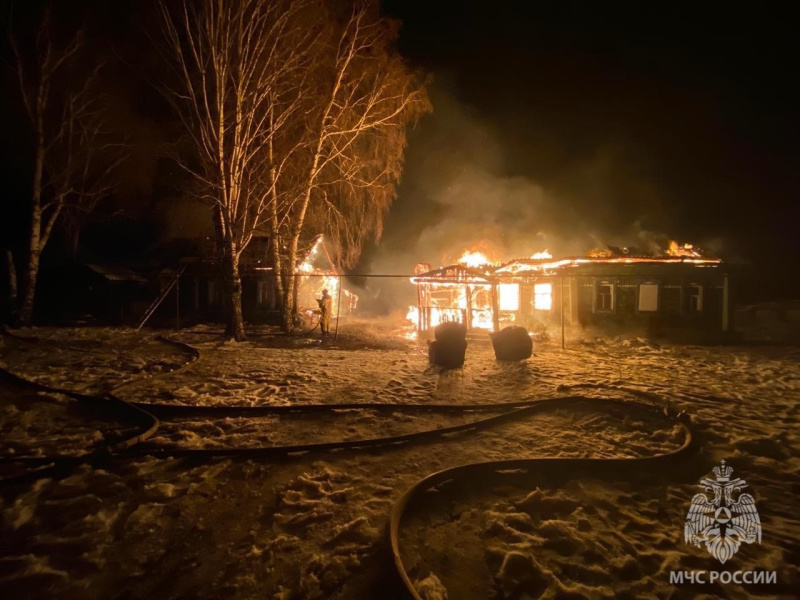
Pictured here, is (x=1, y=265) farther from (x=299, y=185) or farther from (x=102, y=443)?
(x=102, y=443)

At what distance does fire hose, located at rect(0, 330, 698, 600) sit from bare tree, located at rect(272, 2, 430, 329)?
9.71 m

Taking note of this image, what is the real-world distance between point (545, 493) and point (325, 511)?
233 cm

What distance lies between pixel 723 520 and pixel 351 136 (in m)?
17.6

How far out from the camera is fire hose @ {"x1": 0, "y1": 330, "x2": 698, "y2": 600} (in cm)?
410

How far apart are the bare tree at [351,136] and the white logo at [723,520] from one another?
556 inches

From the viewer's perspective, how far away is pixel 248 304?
22812 mm

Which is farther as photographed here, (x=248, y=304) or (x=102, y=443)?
(x=248, y=304)

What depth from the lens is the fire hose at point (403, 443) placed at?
4.10 metres

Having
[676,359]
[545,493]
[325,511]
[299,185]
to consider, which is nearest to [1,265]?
[299,185]

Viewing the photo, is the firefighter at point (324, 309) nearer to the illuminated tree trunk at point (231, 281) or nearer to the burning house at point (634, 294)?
the illuminated tree trunk at point (231, 281)

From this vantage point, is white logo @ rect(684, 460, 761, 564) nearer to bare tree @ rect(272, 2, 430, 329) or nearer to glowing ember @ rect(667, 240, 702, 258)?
bare tree @ rect(272, 2, 430, 329)

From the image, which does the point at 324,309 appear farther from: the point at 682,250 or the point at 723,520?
the point at 682,250

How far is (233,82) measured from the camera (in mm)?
13461

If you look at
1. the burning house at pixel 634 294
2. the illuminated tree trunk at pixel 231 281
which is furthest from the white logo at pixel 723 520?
the illuminated tree trunk at pixel 231 281
